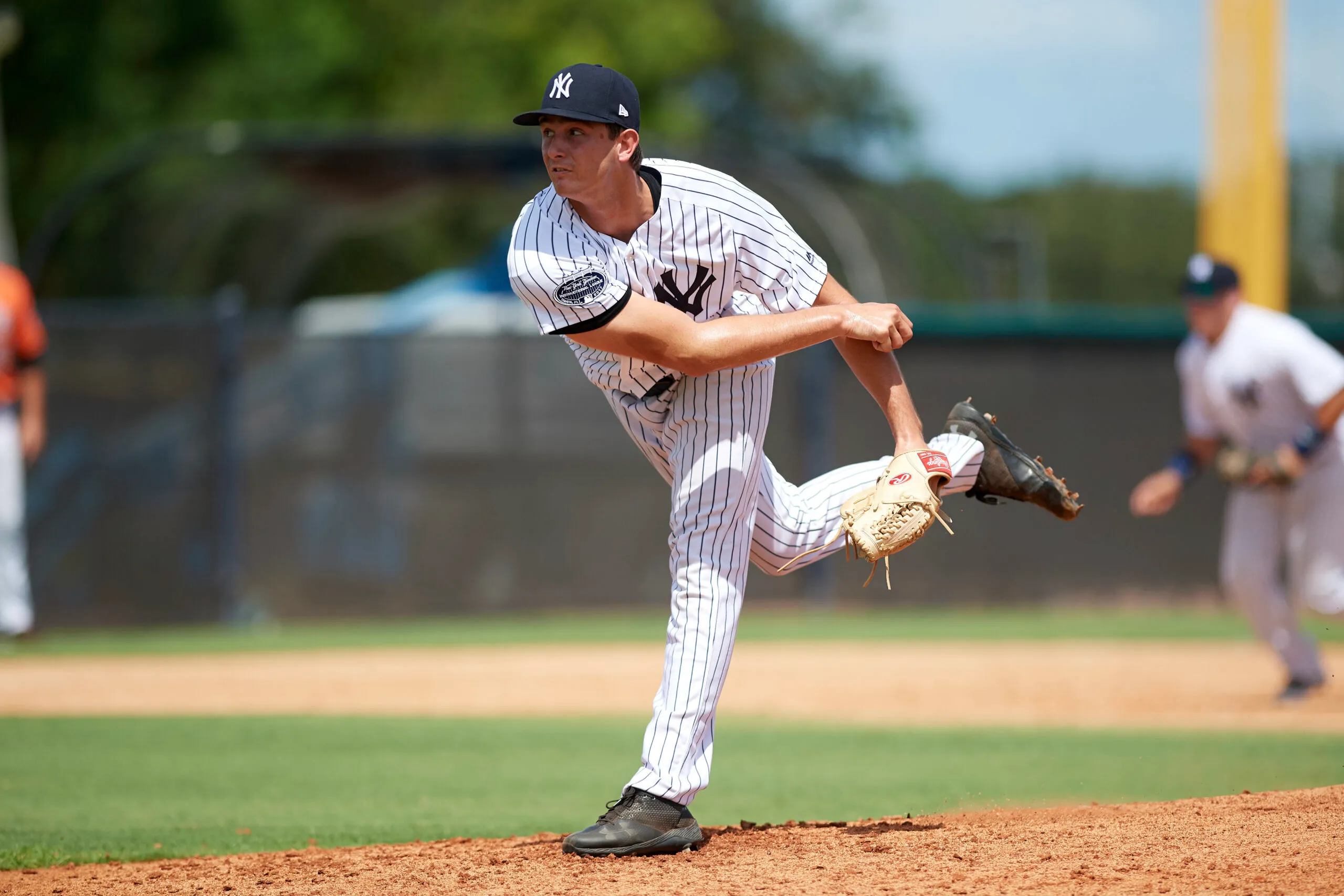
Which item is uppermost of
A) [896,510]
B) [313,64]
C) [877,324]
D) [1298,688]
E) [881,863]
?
[313,64]

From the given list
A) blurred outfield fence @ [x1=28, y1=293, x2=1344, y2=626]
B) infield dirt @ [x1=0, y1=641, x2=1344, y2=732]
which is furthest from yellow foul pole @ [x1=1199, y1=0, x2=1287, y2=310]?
infield dirt @ [x1=0, y1=641, x2=1344, y2=732]

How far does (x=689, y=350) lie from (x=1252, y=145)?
10.8 m

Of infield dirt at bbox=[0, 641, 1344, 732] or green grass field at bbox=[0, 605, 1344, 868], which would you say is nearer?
green grass field at bbox=[0, 605, 1344, 868]

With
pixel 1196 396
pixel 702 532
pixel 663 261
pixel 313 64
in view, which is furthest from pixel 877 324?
pixel 313 64

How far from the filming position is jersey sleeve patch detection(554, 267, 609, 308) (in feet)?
11.7

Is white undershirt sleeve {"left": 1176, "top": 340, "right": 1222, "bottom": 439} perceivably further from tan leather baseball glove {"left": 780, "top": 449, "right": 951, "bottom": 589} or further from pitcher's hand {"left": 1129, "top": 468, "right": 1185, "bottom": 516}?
tan leather baseball glove {"left": 780, "top": 449, "right": 951, "bottom": 589}

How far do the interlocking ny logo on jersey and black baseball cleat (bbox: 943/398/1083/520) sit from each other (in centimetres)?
85

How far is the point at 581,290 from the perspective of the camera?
11.7 ft

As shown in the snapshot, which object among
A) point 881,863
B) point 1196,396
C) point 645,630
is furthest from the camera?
point 645,630

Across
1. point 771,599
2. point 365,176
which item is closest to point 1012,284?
point 365,176

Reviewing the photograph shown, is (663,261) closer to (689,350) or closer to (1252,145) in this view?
(689,350)

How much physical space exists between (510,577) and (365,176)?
7634mm

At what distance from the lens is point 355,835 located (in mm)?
4332

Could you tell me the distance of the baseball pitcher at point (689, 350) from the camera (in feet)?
11.8
